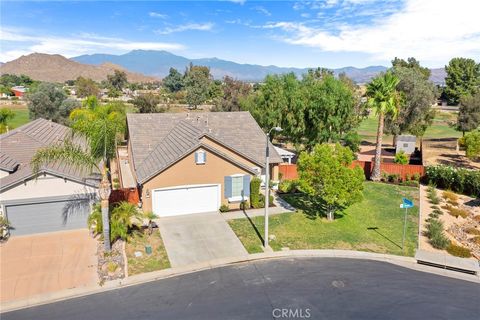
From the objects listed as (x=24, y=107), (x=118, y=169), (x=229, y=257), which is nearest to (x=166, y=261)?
(x=229, y=257)

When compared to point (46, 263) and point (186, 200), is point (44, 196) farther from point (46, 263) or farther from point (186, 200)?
point (186, 200)

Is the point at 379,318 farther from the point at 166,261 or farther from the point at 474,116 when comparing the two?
the point at 474,116

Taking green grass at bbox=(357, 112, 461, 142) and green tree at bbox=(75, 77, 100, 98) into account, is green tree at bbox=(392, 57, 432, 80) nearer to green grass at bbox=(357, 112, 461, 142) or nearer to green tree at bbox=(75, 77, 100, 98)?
green grass at bbox=(357, 112, 461, 142)

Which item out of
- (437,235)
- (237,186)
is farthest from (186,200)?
(437,235)

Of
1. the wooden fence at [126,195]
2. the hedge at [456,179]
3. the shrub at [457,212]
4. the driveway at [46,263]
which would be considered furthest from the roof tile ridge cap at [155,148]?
the hedge at [456,179]

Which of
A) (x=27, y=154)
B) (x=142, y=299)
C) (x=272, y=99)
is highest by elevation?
(x=272, y=99)

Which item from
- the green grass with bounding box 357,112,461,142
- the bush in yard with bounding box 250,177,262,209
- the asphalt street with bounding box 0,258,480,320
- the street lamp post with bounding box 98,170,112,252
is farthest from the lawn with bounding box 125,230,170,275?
the green grass with bounding box 357,112,461,142
